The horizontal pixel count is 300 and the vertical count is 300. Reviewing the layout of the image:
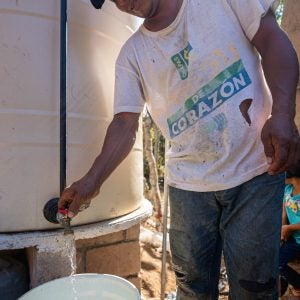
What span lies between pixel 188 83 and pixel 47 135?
79cm

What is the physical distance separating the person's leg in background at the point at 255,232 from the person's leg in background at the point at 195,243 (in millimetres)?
109

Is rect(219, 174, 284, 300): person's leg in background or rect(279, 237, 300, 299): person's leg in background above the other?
rect(219, 174, 284, 300): person's leg in background

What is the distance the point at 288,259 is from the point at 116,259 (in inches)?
50.2

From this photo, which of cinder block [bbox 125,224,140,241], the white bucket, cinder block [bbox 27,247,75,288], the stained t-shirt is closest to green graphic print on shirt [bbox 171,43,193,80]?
the white bucket

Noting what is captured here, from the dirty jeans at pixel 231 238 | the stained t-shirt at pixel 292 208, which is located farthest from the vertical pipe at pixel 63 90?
the stained t-shirt at pixel 292 208

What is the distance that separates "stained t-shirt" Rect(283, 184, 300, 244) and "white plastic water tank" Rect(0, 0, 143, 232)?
1611mm

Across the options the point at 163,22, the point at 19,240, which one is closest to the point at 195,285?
the point at 19,240

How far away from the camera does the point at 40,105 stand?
6.40ft

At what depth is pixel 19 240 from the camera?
6.15 feet

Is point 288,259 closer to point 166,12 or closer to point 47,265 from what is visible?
point 47,265

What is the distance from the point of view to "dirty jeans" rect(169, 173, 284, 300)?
162 cm

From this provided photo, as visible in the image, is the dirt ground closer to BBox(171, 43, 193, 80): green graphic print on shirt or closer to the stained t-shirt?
the stained t-shirt

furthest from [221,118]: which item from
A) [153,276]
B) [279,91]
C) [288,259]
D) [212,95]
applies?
[153,276]

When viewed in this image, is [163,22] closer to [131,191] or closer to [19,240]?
[131,191]
